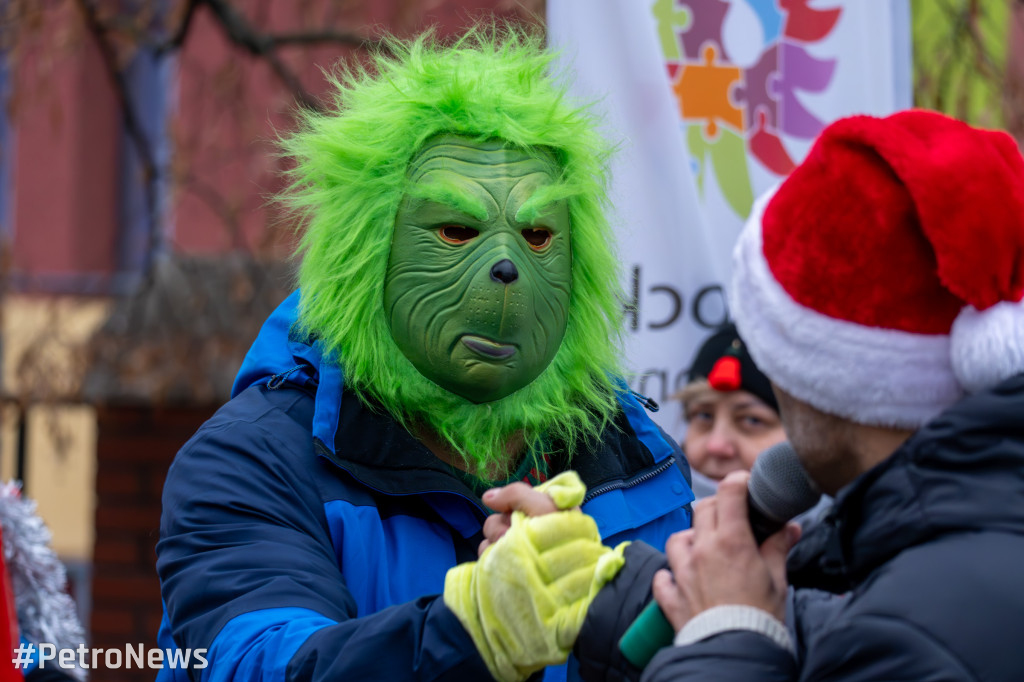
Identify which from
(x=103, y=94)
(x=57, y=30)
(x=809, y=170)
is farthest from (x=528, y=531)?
(x=103, y=94)

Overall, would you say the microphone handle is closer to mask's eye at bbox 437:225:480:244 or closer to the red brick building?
mask's eye at bbox 437:225:480:244

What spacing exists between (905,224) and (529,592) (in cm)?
63

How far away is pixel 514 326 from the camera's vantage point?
6.63 ft

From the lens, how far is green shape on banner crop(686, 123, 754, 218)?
3406 mm

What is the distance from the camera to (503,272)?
79.0 inches

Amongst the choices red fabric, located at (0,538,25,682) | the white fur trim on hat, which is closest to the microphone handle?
the white fur trim on hat

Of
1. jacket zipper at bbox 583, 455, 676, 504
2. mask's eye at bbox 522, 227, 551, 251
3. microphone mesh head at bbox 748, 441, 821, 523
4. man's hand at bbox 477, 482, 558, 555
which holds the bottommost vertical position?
jacket zipper at bbox 583, 455, 676, 504

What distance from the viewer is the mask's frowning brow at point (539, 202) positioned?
6.69ft

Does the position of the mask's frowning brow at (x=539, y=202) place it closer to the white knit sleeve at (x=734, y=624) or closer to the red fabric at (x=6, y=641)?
the white knit sleeve at (x=734, y=624)

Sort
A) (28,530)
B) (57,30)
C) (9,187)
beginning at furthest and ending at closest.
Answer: (9,187) → (57,30) → (28,530)

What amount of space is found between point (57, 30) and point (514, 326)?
11.0ft

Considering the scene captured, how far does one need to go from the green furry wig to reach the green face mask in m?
0.03

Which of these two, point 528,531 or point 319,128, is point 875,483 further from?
point 319,128

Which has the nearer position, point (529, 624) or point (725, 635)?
point (725, 635)
